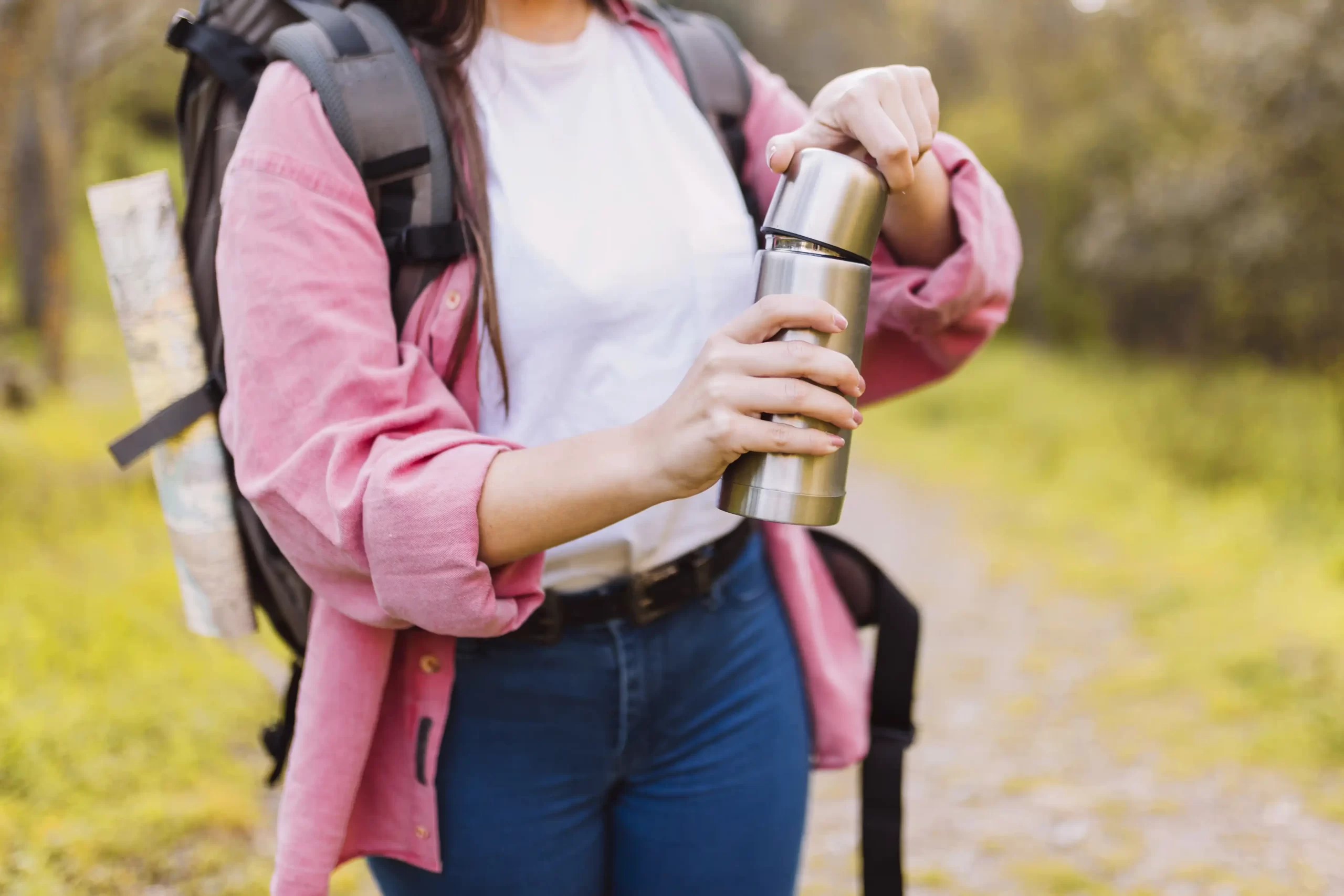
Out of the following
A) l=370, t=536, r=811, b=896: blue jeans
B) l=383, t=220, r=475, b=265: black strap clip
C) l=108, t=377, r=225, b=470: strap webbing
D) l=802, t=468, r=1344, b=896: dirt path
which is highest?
l=383, t=220, r=475, b=265: black strap clip

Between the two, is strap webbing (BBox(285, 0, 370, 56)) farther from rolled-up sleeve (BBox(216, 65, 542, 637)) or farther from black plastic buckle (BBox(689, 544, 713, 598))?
black plastic buckle (BBox(689, 544, 713, 598))

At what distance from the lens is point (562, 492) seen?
3.29ft

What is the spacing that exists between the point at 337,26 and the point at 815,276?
0.62 meters

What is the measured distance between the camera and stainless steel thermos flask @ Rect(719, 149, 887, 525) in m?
0.97

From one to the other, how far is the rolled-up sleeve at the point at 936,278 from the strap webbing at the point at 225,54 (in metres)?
0.63

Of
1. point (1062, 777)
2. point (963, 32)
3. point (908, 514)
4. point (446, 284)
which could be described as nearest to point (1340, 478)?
point (908, 514)

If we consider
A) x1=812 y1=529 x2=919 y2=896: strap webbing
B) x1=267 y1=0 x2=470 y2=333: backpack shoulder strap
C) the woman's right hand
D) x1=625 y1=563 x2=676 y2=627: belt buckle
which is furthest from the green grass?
x1=267 y1=0 x2=470 y2=333: backpack shoulder strap

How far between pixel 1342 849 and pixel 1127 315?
9.45 meters

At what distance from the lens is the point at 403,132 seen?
1.17m

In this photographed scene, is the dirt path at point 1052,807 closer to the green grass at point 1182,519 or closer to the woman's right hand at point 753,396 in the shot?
the green grass at point 1182,519

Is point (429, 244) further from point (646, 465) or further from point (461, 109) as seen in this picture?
point (646, 465)

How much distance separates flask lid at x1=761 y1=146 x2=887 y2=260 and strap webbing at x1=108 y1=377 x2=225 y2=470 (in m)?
0.71

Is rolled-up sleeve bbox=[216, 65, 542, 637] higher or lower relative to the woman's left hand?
lower

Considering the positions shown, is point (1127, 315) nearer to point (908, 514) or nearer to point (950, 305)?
point (908, 514)
